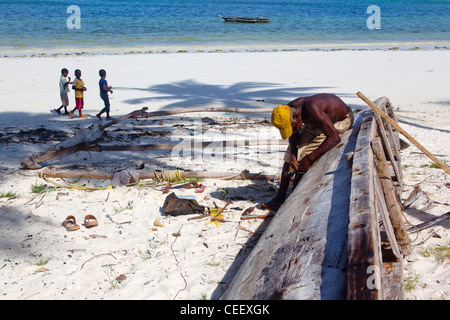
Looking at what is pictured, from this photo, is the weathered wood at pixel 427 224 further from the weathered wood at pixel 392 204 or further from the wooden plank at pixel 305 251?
the wooden plank at pixel 305 251

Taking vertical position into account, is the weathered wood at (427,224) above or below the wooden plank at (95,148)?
below

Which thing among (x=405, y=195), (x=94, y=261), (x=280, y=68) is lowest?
(x=94, y=261)

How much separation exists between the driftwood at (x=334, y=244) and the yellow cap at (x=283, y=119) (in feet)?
2.28

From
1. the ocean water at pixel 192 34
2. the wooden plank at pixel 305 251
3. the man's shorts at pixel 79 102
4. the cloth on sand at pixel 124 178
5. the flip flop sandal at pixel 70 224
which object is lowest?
the flip flop sandal at pixel 70 224

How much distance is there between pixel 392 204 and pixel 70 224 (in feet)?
10.9

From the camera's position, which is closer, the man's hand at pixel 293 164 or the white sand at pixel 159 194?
the white sand at pixel 159 194

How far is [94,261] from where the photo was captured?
398cm

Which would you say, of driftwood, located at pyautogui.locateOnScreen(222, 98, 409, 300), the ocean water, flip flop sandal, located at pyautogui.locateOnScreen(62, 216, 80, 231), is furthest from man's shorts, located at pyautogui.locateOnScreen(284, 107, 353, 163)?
the ocean water

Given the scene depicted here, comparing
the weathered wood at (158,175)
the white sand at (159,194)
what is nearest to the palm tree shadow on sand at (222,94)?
the white sand at (159,194)

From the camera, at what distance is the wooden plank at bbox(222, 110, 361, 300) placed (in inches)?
92.7

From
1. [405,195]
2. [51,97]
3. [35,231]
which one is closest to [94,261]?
[35,231]

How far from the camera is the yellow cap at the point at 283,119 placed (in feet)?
14.8
